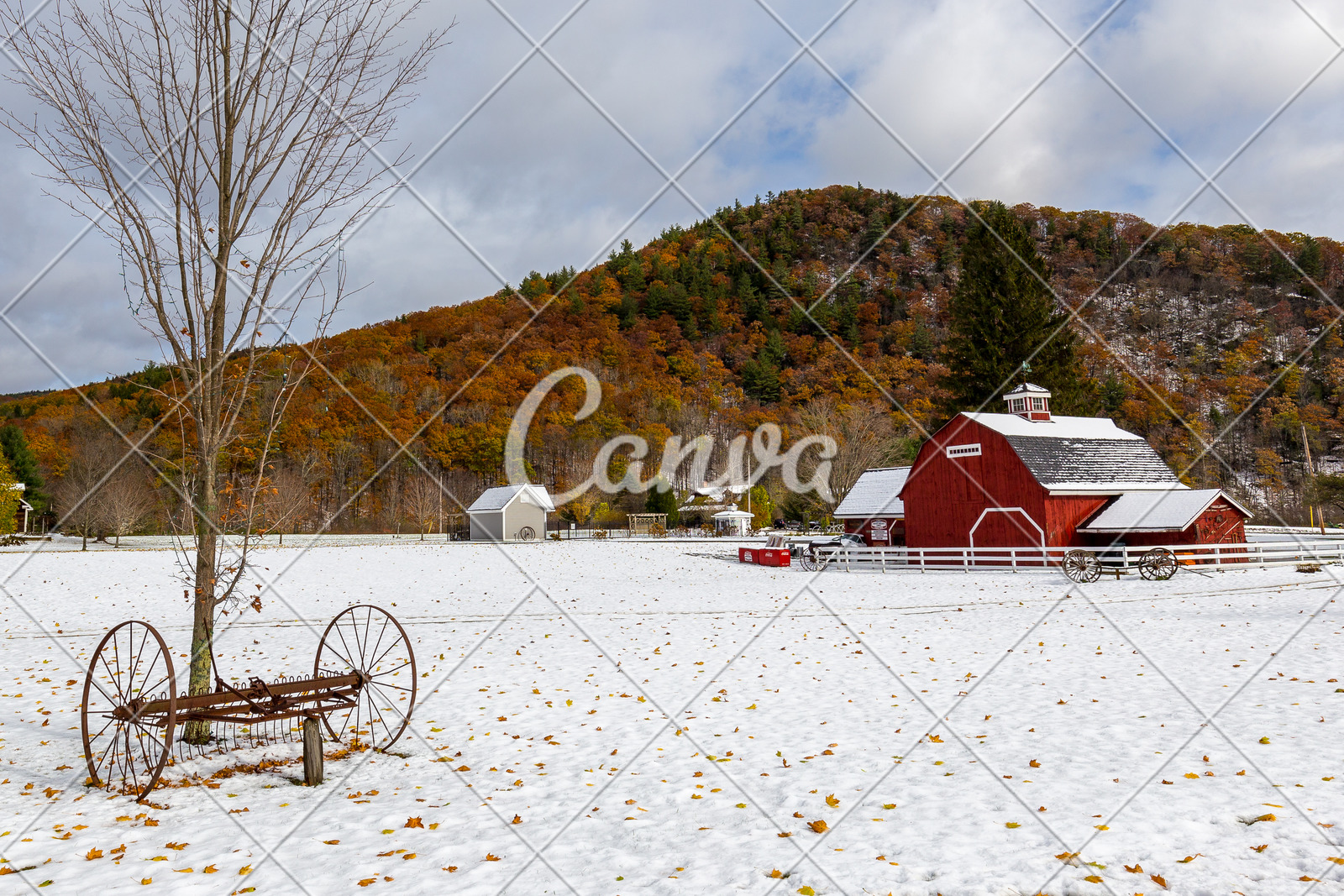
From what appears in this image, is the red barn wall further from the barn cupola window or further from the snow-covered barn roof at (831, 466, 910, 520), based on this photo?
the snow-covered barn roof at (831, 466, 910, 520)

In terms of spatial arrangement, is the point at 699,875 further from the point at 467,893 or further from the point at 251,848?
the point at 251,848

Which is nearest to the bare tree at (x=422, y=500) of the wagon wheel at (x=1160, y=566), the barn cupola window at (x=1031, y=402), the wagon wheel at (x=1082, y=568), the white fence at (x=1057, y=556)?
the white fence at (x=1057, y=556)

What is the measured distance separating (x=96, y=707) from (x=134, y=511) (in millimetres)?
45002

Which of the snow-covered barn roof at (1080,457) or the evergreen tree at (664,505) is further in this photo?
the evergreen tree at (664,505)

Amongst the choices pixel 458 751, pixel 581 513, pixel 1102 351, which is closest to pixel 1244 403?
pixel 1102 351

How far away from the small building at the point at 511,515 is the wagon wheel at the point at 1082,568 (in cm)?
3537

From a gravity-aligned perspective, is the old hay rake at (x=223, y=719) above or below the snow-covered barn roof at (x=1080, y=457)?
below

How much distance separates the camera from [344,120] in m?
6.44

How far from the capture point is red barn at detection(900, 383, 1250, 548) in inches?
854

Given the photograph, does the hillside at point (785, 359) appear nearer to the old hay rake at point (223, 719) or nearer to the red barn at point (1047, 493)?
the red barn at point (1047, 493)

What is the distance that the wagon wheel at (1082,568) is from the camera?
1891 cm

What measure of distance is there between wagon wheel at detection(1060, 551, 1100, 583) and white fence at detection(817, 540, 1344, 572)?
54 centimetres

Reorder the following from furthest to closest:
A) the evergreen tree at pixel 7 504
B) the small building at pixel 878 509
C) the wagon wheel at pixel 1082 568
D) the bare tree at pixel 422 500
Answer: the bare tree at pixel 422 500 < the evergreen tree at pixel 7 504 < the small building at pixel 878 509 < the wagon wheel at pixel 1082 568

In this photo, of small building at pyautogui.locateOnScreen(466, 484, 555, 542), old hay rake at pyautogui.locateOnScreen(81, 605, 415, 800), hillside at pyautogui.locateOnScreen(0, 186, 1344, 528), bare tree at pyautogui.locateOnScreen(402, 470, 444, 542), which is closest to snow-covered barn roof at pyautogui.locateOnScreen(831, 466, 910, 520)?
hillside at pyautogui.locateOnScreen(0, 186, 1344, 528)
